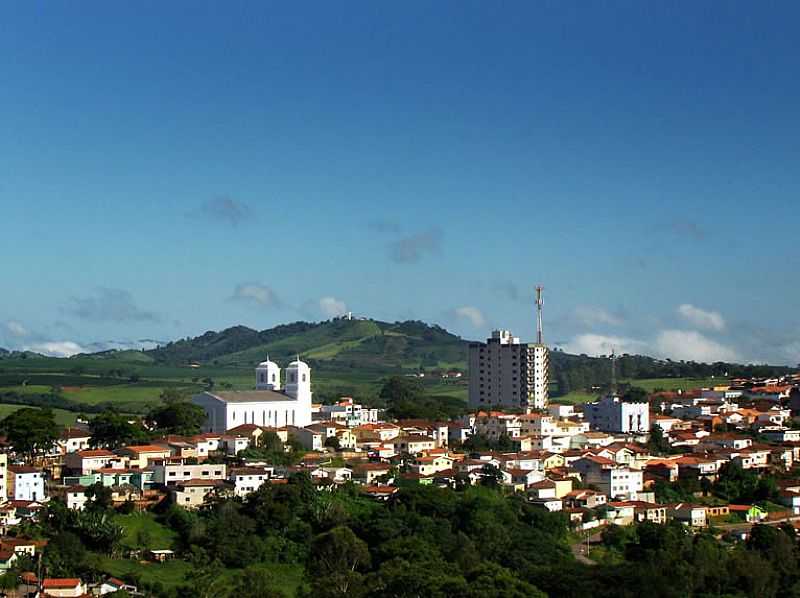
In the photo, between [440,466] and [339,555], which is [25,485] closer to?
[339,555]

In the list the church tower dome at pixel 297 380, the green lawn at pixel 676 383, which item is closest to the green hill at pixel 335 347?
the green lawn at pixel 676 383

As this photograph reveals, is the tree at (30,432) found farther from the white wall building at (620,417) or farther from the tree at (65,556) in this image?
the white wall building at (620,417)

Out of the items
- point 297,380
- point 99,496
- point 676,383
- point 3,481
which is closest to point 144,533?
point 99,496

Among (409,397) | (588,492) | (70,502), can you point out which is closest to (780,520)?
(588,492)

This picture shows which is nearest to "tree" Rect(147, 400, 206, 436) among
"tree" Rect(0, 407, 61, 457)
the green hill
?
"tree" Rect(0, 407, 61, 457)

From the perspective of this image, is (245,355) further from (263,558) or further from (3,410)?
(263,558)

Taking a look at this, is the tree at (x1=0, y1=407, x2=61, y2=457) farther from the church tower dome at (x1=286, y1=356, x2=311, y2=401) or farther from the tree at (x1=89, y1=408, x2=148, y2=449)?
the church tower dome at (x1=286, y1=356, x2=311, y2=401)
